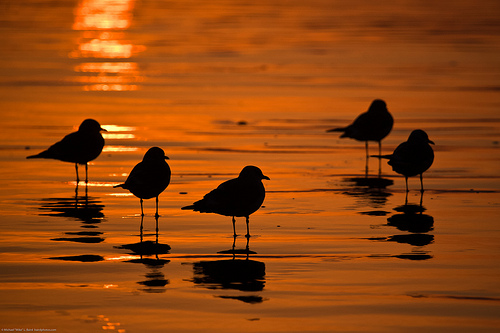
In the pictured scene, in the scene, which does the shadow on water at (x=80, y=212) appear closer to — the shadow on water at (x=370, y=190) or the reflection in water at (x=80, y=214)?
the reflection in water at (x=80, y=214)

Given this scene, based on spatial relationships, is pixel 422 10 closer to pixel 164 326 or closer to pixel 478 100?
pixel 478 100

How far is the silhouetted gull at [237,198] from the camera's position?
475 inches

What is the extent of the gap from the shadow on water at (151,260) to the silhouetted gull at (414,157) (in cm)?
489

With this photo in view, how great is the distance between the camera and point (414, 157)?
1559 cm

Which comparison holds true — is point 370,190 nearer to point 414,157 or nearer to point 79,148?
point 414,157

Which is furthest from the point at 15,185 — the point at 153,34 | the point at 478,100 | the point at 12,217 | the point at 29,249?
the point at 153,34

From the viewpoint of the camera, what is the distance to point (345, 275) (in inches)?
402

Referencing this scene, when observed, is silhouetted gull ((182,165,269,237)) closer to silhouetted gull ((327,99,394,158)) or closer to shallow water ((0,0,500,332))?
shallow water ((0,0,500,332))

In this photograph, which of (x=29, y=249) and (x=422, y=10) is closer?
(x=29, y=249)

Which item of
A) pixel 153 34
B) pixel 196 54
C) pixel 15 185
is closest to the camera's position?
pixel 15 185

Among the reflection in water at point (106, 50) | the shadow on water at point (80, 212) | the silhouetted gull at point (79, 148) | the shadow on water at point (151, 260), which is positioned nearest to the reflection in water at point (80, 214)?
the shadow on water at point (80, 212)

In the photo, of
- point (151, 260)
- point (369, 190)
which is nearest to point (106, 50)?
point (369, 190)

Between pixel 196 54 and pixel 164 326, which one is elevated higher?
pixel 196 54

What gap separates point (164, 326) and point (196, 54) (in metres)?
28.3
